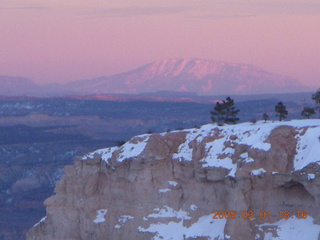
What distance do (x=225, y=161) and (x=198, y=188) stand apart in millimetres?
2140

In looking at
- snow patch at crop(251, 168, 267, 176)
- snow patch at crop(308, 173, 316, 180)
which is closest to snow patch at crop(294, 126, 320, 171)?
snow patch at crop(308, 173, 316, 180)

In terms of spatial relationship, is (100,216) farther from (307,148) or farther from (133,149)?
(307,148)

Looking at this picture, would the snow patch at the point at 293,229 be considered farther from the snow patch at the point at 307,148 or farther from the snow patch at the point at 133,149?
the snow patch at the point at 133,149

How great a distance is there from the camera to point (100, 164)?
52.2m

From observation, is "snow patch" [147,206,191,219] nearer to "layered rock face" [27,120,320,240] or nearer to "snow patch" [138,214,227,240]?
"layered rock face" [27,120,320,240]

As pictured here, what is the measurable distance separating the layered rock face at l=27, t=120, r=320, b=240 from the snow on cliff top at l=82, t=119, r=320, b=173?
0.05m

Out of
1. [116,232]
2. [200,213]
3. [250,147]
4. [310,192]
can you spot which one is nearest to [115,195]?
[116,232]

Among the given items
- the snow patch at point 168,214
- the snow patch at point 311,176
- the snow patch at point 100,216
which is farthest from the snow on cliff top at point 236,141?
the snow patch at point 100,216

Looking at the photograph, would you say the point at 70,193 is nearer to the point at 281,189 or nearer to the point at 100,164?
the point at 100,164

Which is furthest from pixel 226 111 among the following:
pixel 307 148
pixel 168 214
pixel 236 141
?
pixel 307 148

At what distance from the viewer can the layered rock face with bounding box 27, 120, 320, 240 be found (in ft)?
145

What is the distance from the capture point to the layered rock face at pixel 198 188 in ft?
145

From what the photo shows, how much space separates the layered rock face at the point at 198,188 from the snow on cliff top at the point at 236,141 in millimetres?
55

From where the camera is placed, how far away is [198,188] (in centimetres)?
4734
